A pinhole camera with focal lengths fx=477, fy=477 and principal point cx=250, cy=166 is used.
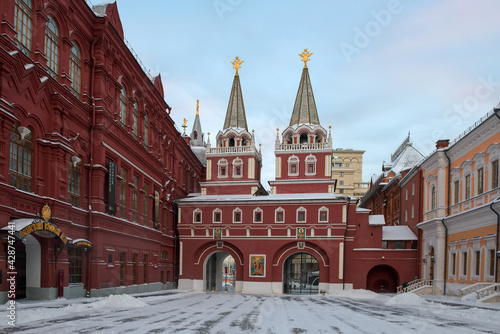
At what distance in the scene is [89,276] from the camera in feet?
79.8

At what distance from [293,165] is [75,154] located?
26744mm

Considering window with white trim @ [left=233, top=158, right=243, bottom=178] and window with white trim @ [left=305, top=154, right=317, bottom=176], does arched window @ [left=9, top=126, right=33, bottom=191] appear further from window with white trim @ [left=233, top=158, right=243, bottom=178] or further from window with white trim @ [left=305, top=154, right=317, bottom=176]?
window with white trim @ [left=305, top=154, right=317, bottom=176]

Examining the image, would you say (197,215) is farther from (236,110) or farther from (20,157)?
(20,157)

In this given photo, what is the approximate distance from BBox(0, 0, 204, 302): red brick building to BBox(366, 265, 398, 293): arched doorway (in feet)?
63.8

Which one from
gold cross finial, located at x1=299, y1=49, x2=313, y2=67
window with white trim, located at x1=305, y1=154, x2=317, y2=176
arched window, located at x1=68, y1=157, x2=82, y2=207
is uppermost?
gold cross finial, located at x1=299, y1=49, x2=313, y2=67

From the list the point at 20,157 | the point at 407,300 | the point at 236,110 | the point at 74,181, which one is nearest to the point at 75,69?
the point at 74,181

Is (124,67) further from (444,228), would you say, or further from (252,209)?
(444,228)

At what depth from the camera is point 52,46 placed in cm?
2147

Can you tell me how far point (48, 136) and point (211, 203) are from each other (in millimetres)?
23916

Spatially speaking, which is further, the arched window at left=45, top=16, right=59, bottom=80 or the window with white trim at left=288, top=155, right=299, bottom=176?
the window with white trim at left=288, top=155, right=299, bottom=176

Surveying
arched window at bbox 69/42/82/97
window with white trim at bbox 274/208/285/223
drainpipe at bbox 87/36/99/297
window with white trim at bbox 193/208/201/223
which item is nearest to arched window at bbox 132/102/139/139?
drainpipe at bbox 87/36/99/297

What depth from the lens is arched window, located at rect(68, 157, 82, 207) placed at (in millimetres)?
22906

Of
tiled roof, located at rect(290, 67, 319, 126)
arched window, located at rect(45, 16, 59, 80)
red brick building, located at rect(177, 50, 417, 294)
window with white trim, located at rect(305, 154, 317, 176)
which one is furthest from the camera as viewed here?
tiled roof, located at rect(290, 67, 319, 126)

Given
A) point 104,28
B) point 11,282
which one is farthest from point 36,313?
point 104,28
